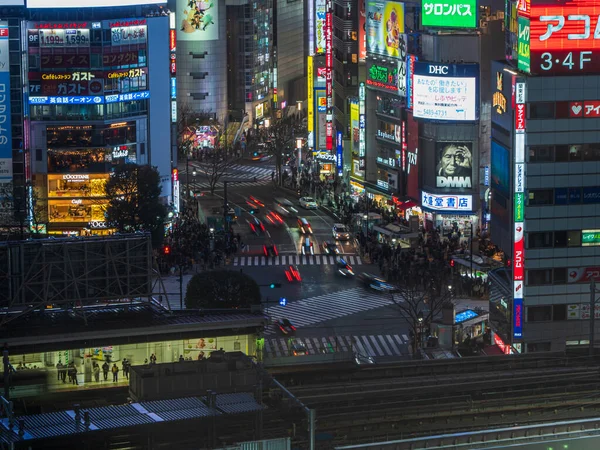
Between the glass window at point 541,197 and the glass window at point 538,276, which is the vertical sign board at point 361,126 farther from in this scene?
the glass window at point 538,276

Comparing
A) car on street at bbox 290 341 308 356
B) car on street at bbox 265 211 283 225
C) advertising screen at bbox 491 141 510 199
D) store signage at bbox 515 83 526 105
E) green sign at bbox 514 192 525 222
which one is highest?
store signage at bbox 515 83 526 105

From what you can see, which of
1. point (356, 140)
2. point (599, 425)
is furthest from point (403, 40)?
point (599, 425)

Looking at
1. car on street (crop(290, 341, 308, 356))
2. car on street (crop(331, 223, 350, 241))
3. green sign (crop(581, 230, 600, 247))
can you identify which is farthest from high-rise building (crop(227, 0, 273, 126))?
car on street (crop(290, 341, 308, 356))

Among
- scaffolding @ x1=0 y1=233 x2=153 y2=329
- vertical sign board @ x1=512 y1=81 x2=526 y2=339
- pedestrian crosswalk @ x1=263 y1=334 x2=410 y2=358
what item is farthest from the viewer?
pedestrian crosswalk @ x1=263 y1=334 x2=410 y2=358

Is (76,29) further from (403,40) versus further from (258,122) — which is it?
(258,122)

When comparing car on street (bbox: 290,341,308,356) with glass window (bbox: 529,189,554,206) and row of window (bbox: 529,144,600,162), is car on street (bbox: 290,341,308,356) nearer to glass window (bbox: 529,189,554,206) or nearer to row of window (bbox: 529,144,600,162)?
glass window (bbox: 529,189,554,206)

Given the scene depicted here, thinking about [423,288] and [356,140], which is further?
[356,140]
